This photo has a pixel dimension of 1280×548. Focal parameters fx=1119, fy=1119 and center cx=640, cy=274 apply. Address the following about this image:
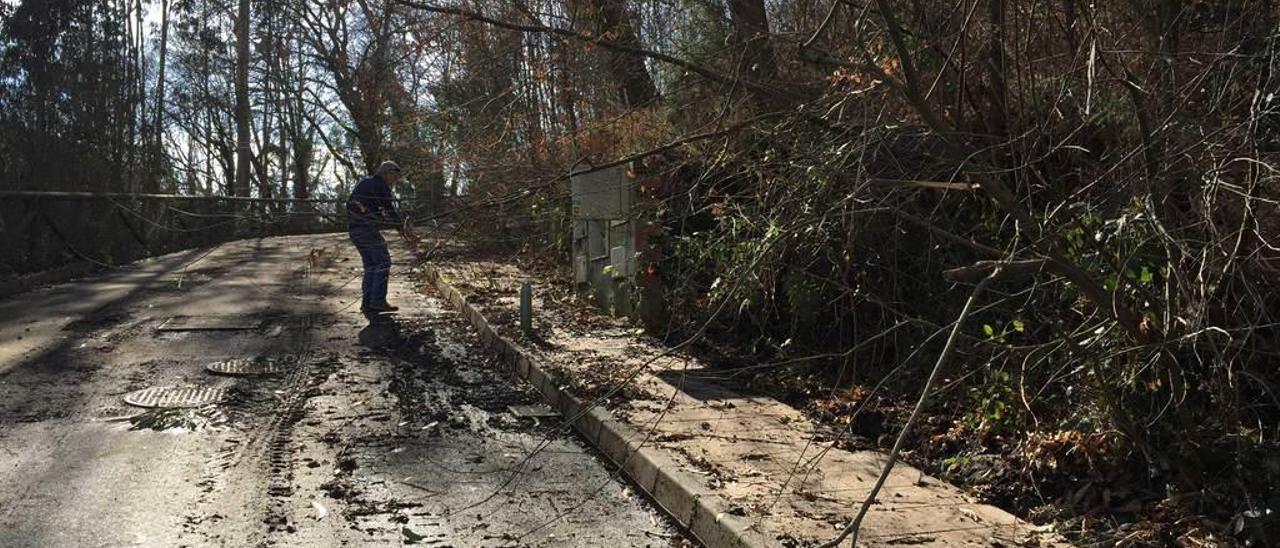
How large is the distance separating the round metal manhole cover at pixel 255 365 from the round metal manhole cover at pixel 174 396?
2.30 feet

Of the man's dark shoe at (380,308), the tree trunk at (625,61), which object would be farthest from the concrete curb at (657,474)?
the man's dark shoe at (380,308)

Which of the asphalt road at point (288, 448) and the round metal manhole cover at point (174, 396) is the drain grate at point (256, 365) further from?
the round metal manhole cover at point (174, 396)

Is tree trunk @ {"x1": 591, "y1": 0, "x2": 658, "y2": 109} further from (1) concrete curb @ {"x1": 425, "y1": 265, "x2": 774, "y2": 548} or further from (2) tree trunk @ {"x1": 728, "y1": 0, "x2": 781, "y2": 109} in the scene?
(1) concrete curb @ {"x1": 425, "y1": 265, "x2": 774, "y2": 548}

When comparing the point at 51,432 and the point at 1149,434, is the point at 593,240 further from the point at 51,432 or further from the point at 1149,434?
the point at 1149,434

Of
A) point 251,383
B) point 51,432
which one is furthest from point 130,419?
point 251,383

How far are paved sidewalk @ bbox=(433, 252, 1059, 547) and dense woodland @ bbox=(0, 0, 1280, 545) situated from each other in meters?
0.34

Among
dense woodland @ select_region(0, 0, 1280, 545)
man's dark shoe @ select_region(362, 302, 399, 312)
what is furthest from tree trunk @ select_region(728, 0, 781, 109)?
man's dark shoe @ select_region(362, 302, 399, 312)

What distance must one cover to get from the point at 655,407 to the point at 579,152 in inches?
200

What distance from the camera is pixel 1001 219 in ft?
24.1

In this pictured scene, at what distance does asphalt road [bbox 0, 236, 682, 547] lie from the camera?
5.08 metres

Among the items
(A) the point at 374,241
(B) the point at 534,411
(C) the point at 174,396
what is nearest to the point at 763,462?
(B) the point at 534,411

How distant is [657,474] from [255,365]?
15.3 ft

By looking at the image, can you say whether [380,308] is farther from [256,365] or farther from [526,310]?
[256,365]

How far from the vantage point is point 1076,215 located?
5645mm
